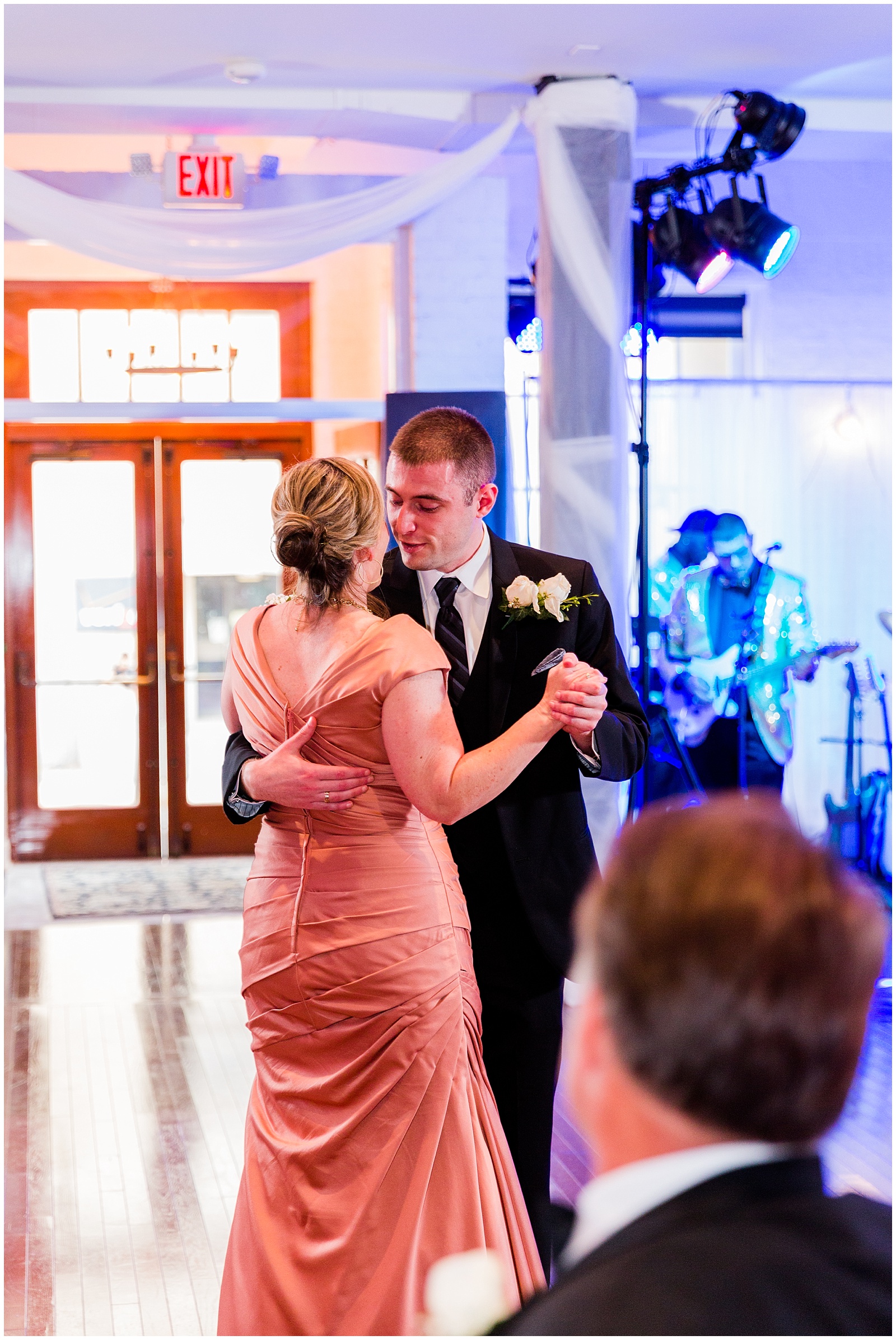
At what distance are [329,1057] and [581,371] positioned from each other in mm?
3506

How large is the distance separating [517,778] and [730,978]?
172cm

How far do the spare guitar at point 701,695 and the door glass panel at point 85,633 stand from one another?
11.0ft

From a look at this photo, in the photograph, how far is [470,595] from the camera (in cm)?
252

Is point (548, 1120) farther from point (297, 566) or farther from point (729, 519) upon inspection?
point (729, 519)

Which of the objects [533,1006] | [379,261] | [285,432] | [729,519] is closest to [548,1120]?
[533,1006]

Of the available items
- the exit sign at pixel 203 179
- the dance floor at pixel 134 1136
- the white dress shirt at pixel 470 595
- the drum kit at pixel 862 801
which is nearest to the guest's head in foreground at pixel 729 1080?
the white dress shirt at pixel 470 595

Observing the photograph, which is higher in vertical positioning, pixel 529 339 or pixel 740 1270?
pixel 529 339

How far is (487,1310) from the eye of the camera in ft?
2.93

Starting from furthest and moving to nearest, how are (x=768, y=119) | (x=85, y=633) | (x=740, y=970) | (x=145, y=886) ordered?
(x=85, y=633), (x=145, y=886), (x=768, y=119), (x=740, y=970)

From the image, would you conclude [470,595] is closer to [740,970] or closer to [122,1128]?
[740,970]

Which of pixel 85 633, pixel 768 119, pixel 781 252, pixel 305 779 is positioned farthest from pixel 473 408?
pixel 305 779

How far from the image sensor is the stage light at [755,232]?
5.18 metres

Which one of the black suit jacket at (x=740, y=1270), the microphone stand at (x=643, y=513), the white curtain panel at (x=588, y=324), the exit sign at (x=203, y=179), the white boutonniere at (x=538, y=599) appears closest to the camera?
the black suit jacket at (x=740, y=1270)

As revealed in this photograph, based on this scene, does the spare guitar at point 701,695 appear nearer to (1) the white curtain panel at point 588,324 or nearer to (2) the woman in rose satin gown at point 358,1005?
(1) the white curtain panel at point 588,324
